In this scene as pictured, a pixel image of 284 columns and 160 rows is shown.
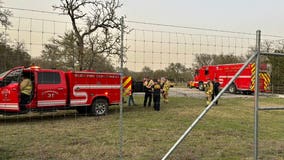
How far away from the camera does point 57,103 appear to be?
11.6 metres

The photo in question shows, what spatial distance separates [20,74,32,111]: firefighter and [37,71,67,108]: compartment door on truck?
12.9 inches

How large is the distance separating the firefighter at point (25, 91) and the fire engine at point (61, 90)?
121mm

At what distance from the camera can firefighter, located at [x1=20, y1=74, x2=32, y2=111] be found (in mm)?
10828

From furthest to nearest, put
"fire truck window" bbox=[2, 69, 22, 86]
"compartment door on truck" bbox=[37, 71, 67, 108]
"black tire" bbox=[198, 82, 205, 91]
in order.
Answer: "black tire" bbox=[198, 82, 205, 91] → "compartment door on truck" bbox=[37, 71, 67, 108] → "fire truck window" bbox=[2, 69, 22, 86]

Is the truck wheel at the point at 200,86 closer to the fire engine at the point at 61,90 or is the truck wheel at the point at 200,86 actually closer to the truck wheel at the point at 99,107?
the fire engine at the point at 61,90

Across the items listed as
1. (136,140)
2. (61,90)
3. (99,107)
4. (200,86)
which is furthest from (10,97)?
(200,86)

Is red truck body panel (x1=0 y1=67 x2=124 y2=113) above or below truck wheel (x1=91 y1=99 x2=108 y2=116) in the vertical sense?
above

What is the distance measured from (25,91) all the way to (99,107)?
343cm

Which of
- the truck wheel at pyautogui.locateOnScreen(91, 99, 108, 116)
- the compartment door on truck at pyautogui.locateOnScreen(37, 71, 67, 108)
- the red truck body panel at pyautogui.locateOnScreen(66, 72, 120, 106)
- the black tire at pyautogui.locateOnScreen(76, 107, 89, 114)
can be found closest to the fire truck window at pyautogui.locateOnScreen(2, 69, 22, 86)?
the compartment door on truck at pyautogui.locateOnScreen(37, 71, 67, 108)

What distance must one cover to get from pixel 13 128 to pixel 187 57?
6.29 metres

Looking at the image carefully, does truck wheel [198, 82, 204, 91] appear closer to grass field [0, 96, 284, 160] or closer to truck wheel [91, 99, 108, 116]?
truck wheel [91, 99, 108, 116]

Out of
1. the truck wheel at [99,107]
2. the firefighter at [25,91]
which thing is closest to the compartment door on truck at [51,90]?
the firefighter at [25,91]

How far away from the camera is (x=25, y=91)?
1090cm

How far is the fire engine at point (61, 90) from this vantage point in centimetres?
1074
